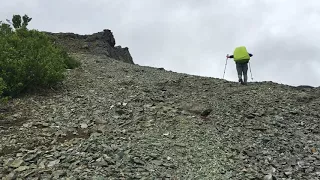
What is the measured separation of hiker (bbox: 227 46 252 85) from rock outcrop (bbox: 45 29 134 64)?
17.5m

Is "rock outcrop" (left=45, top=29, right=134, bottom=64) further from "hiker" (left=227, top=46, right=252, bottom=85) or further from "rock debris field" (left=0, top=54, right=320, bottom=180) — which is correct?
"rock debris field" (left=0, top=54, right=320, bottom=180)

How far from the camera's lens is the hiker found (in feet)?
65.9

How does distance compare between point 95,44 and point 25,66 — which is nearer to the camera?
point 25,66

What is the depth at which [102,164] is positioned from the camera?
940 cm

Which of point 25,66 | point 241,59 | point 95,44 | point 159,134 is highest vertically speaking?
point 95,44

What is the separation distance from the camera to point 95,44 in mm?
38938

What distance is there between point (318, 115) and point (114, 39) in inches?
1317

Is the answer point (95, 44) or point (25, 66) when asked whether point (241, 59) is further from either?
point (95, 44)

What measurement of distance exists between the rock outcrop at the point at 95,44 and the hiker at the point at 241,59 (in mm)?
17544

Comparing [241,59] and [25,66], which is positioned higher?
[241,59]

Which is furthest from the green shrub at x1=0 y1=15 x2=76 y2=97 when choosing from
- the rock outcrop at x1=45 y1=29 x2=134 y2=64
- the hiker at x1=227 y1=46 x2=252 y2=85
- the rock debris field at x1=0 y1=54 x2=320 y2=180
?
the rock outcrop at x1=45 y1=29 x2=134 y2=64

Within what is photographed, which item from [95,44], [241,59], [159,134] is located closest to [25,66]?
[159,134]

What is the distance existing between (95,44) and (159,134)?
94.1ft

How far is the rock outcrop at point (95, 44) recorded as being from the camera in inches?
1417
